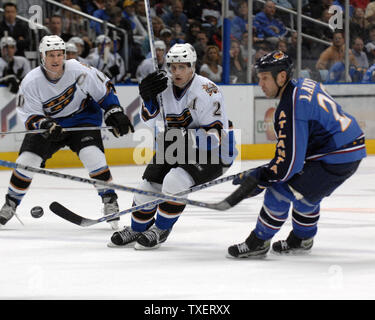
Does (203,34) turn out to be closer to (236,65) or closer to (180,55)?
(236,65)

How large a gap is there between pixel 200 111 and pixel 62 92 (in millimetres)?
1092

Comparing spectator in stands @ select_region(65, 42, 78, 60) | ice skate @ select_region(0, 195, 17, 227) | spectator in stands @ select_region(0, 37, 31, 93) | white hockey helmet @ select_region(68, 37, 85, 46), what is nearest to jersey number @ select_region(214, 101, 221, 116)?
ice skate @ select_region(0, 195, 17, 227)

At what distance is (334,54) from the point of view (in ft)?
30.9

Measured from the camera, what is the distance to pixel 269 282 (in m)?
3.29

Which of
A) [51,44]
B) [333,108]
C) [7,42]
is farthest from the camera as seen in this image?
[7,42]

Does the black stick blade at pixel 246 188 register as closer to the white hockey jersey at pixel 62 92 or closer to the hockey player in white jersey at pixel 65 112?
the hockey player in white jersey at pixel 65 112

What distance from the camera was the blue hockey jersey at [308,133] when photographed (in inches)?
140

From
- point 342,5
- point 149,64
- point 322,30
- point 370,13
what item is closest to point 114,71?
point 149,64

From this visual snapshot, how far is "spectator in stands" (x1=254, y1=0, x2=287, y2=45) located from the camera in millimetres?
8938

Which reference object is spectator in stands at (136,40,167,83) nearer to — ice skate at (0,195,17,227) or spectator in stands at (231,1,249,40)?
spectator in stands at (231,1,249,40)

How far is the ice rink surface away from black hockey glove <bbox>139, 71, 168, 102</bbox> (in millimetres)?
720

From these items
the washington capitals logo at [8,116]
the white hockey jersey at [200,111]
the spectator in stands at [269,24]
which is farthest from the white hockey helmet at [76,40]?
the white hockey jersey at [200,111]

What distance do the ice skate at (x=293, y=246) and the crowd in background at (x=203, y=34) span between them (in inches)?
165
